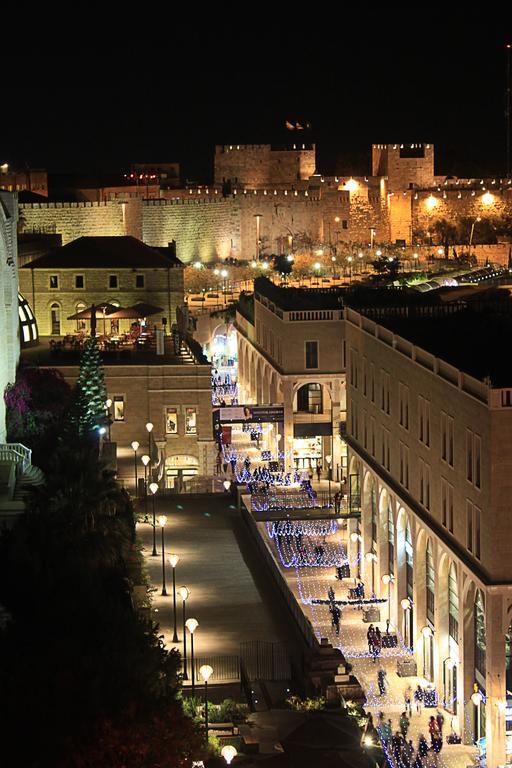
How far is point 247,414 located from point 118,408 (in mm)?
3712

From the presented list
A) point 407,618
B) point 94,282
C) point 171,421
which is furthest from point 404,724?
point 94,282

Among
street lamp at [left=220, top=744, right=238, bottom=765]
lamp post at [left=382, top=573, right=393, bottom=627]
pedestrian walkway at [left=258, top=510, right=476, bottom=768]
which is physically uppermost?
street lamp at [left=220, top=744, right=238, bottom=765]

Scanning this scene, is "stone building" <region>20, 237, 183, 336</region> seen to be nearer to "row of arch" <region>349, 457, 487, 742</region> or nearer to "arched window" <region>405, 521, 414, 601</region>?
"row of arch" <region>349, 457, 487, 742</region>

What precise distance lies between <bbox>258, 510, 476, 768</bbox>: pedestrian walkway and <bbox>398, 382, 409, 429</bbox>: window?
3.73m

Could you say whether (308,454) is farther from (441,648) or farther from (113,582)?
(113,582)

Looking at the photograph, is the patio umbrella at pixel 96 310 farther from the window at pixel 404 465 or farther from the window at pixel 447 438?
the window at pixel 447 438

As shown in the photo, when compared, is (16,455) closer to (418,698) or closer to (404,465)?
(404,465)

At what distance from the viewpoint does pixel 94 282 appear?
60656 mm

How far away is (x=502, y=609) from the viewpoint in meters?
27.0

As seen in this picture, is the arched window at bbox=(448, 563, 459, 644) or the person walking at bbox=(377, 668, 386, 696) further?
the person walking at bbox=(377, 668, 386, 696)

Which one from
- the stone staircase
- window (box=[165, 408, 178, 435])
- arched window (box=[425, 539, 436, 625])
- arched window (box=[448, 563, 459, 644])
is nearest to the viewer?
arched window (box=[448, 563, 459, 644])

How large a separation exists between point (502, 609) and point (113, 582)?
592 cm

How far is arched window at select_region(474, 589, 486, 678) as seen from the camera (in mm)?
27859

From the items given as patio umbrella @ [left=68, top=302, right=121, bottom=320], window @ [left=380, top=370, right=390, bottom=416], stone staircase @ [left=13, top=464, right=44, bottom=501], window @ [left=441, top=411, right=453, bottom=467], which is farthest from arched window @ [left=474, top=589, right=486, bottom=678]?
patio umbrella @ [left=68, top=302, right=121, bottom=320]
